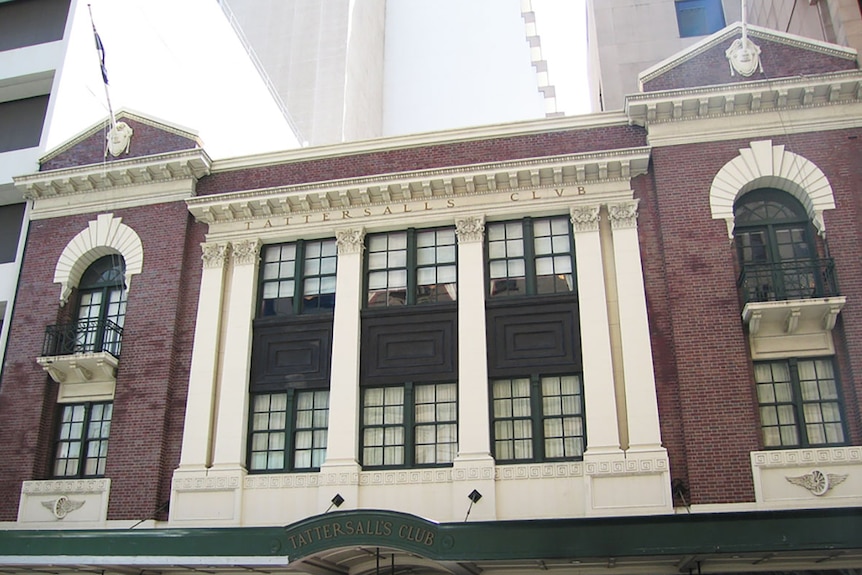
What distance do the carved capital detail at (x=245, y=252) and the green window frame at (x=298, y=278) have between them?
347 mm

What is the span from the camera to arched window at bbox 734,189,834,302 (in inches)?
749

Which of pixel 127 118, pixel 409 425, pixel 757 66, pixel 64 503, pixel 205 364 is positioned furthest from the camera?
pixel 127 118

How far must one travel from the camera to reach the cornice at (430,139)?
2156 cm

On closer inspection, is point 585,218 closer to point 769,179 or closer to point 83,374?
point 769,179

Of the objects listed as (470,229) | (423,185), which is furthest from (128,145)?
(470,229)

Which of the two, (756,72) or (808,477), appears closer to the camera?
(808,477)

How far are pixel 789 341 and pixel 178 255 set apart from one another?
14.6 meters

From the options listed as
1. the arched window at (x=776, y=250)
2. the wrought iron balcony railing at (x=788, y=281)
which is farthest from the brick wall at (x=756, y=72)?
the wrought iron balcony railing at (x=788, y=281)

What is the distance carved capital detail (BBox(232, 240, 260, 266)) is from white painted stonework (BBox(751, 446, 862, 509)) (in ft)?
40.9

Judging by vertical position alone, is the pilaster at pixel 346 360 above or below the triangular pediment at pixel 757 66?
below

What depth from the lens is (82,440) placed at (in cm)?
2164

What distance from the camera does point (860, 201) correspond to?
19.5 m

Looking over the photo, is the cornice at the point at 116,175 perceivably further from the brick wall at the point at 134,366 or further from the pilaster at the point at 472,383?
the pilaster at the point at 472,383

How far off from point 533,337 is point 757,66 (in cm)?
819
